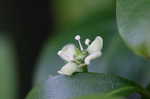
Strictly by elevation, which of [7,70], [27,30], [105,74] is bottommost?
[7,70]

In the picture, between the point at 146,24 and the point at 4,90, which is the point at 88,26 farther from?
the point at 4,90

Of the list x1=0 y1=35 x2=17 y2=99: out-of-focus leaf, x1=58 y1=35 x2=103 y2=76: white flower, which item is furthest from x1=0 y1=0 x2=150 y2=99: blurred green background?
x1=58 y1=35 x2=103 y2=76: white flower

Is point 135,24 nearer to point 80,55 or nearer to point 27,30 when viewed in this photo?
point 80,55

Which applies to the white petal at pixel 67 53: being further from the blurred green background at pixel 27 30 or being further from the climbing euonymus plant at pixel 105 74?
the blurred green background at pixel 27 30

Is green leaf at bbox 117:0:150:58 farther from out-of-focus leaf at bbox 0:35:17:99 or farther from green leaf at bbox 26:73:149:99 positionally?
out-of-focus leaf at bbox 0:35:17:99

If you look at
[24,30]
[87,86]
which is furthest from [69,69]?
[24,30]

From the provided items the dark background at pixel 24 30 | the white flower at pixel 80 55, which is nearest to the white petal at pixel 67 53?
the white flower at pixel 80 55

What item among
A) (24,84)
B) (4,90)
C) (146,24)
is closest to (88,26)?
(146,24)
